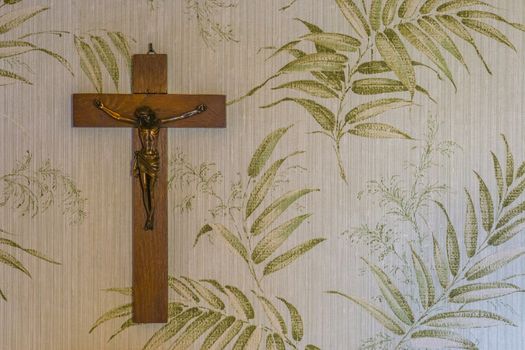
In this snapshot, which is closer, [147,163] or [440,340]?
[147,163]

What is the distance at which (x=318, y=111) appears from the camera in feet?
5.70

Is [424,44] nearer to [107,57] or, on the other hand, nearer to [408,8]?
[408,8]

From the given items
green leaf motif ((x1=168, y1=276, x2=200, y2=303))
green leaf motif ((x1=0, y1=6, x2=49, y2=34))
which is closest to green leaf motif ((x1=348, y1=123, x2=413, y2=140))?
green leaf motif ((x1=168, y1=276, x2=200, y2=303))

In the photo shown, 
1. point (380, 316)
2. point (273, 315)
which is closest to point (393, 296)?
point (380, 316)

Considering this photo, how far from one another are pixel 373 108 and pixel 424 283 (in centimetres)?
46

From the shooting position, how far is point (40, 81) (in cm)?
171

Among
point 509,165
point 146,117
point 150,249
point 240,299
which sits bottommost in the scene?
point 240,299

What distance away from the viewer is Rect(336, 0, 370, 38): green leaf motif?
1.74 metres

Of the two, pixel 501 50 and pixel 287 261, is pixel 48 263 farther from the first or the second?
pixel 501 50

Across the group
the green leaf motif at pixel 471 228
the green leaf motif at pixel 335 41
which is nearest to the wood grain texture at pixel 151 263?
the green leaf motif at pixel 335 41

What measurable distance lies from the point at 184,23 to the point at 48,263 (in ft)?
2.27

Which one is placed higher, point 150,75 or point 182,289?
point 150,75

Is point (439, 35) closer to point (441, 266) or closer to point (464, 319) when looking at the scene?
point (441, 266)

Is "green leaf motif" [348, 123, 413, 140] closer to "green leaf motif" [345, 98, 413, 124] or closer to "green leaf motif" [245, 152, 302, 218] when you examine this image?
"green leaf motif" [345, 98, 413, 124]
